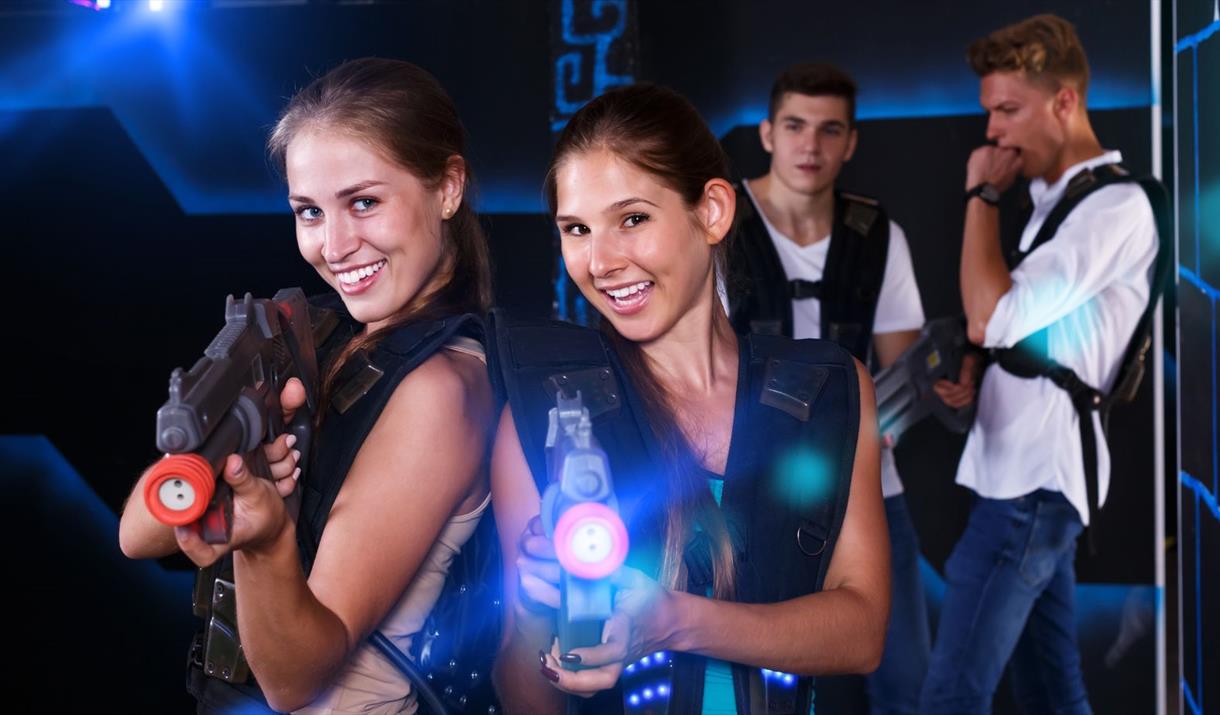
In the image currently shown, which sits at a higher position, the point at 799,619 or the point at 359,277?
the point at 359,277

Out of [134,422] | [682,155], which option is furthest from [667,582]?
[134,422]

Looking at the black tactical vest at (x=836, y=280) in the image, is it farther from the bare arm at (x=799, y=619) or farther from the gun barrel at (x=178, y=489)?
the gun barrel at (x=178, y=489)

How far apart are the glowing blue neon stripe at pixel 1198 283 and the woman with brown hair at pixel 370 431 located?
1.42m

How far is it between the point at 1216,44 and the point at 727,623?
1582mm

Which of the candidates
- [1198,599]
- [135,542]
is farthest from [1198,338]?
[135,542]

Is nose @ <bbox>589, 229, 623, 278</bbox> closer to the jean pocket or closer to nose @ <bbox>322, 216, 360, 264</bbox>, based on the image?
nose @ <bbox>322, 216, 360, 264</bbox>

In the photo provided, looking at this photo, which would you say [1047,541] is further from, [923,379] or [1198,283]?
[1198,283]

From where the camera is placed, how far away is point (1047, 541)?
3043 millimetres

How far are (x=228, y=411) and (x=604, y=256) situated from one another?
22.7 inches

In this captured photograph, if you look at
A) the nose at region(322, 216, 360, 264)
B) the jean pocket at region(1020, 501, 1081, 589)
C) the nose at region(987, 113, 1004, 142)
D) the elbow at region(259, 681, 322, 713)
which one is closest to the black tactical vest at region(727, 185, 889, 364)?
the nose at region(987, 113, 1004, 142)

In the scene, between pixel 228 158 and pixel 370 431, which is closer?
pixel 370 431

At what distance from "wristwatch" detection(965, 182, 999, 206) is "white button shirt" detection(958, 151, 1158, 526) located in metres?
0.14

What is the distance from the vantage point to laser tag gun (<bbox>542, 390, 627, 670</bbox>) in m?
1.15

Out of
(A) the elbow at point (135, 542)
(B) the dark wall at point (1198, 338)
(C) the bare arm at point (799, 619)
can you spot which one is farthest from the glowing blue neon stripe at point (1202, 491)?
(A) the elbow at point (135, 542)
